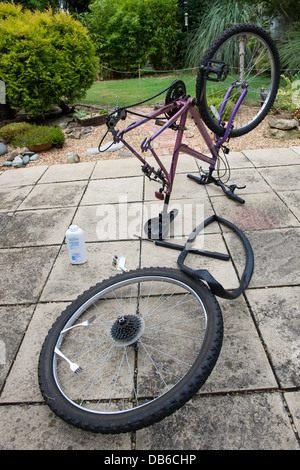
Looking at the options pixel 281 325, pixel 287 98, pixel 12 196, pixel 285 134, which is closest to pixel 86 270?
pixel 281 325

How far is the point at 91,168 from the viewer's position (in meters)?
4.38

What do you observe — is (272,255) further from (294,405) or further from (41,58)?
(41,58)

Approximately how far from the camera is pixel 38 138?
196 inches

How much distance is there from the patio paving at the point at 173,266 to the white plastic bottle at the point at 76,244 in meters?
0.07

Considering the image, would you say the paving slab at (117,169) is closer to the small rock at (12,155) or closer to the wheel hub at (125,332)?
the small rock at (12,155)

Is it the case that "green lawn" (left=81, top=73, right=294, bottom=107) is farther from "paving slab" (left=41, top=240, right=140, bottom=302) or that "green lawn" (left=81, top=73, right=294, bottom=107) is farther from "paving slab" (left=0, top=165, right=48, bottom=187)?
"paving slab" (left=41, top=240, right=140, bottom=302)

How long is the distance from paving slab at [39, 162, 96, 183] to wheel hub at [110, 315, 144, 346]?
2679 millimetres

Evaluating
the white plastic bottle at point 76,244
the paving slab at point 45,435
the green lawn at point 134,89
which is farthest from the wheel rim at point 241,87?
the paving slab at point 45,435

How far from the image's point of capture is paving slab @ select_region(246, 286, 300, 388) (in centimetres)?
168

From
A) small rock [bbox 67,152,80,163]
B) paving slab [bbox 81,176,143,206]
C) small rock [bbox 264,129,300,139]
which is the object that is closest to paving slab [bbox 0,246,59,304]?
paving slab [bbox 81,176,143,206]
